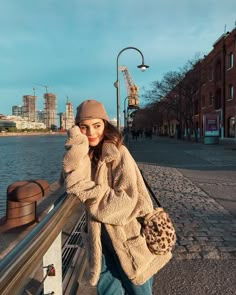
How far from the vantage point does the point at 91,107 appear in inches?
90.0

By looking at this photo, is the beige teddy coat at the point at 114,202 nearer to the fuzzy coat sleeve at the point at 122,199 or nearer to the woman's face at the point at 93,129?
the fuzzy coat sleeve at the point at 122,199

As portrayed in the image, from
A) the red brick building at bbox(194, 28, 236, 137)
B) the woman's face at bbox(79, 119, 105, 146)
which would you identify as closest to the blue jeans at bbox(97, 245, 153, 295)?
the woman's face at bbox(79, 119, 105, 146)

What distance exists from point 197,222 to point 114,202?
4679 mm

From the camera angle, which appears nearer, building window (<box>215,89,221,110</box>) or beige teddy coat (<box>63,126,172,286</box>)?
A: beige teddy coat (<box>63,126,172,286</box>)

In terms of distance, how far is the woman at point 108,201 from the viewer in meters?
2.05

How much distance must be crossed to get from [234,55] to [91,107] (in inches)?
1570

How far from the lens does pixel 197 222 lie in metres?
6.38

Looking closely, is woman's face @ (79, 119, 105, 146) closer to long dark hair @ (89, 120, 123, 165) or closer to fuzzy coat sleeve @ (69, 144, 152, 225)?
long dark hair @ (89, 120, 123, 165)

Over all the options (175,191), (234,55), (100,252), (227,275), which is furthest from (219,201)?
(234,55)

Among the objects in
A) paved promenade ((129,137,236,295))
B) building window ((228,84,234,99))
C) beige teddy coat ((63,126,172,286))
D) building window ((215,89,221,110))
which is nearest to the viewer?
beige teddy coat ((63,126,172,286))

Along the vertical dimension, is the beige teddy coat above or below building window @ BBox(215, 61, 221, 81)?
below

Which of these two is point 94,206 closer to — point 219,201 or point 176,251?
point 176,251

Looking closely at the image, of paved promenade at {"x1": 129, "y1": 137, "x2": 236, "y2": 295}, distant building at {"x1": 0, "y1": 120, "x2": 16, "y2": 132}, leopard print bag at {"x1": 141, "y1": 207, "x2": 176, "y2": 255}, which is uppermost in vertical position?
distant building at {"x1": 0, "y1": 120, "x2": 16, "y2": 132}

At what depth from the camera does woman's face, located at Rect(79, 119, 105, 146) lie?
2297 mm
